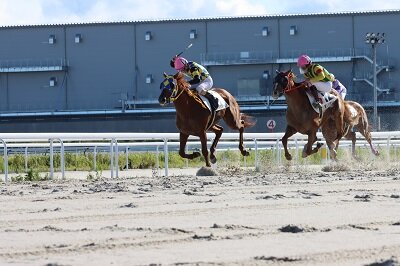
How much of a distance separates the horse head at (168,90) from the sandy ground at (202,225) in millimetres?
3292

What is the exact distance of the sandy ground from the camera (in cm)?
522

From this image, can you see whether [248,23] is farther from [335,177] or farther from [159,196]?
[159,196]

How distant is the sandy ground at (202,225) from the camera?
5223 millimetres

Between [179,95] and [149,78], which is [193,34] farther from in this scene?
[179,95]

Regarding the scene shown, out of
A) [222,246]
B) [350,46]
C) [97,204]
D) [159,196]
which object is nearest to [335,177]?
[159,196]

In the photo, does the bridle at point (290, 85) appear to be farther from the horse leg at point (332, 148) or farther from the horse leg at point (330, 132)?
the horse leg at point (332, 148)

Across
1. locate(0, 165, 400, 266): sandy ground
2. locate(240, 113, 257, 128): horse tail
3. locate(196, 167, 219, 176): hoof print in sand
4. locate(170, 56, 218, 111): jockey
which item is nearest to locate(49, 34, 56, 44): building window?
locate(240, 113, 257, 128): horse tail

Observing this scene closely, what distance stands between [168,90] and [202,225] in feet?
25.7

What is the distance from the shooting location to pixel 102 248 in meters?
5.51

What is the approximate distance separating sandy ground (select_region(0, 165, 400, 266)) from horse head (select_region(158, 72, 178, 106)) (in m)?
3.29

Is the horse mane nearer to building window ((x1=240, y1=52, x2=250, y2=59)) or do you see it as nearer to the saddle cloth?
the saddle cloth

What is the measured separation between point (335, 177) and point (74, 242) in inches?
306

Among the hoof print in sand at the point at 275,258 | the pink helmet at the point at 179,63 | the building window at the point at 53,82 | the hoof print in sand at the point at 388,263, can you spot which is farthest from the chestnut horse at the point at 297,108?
the building window at the point at 53,82

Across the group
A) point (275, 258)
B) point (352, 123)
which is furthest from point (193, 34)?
point (275, 258)
